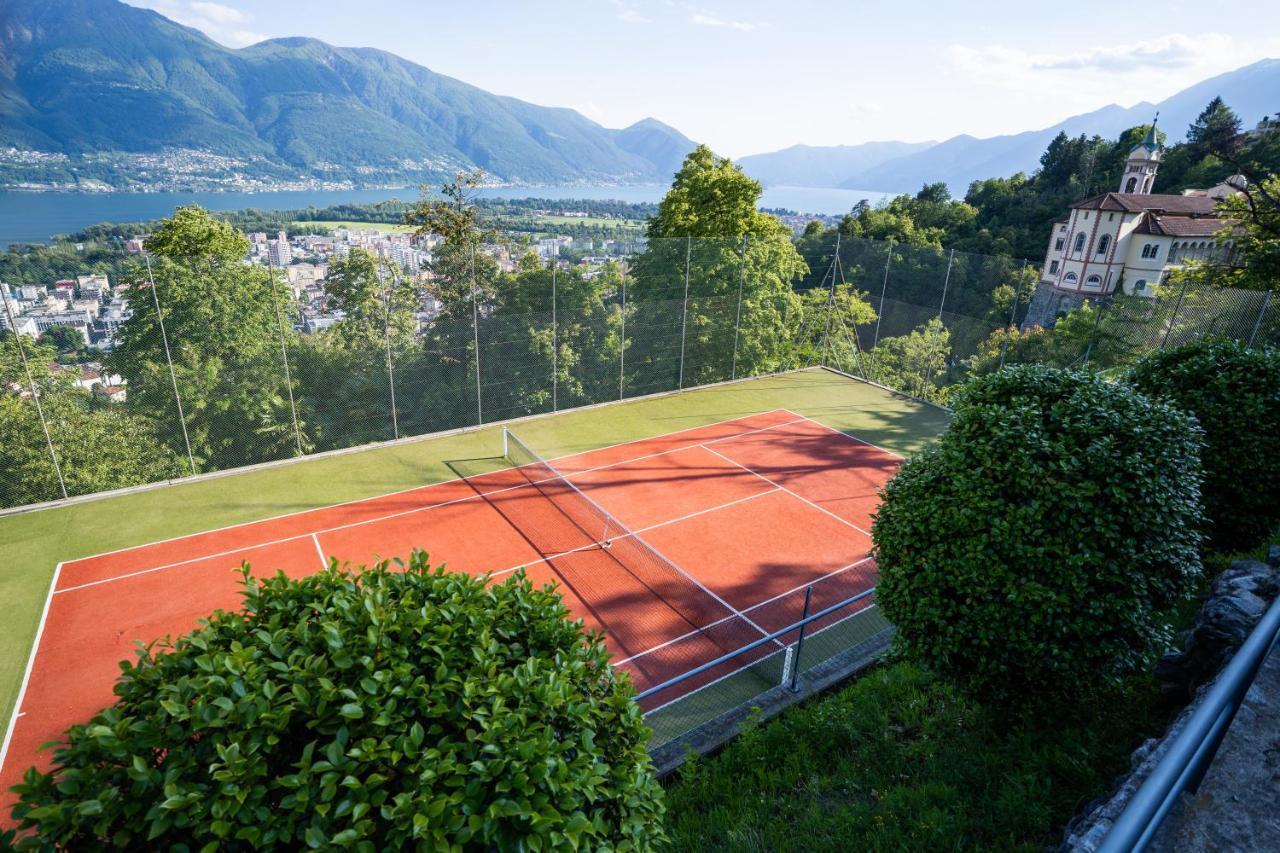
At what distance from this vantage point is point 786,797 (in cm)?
452

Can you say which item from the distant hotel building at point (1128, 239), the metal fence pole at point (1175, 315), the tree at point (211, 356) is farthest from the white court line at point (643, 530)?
the distant hotel building at point (1128, 239)

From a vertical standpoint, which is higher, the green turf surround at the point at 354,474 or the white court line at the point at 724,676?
the white court line at the point at 724,676

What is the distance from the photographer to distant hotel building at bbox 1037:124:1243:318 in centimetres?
4478

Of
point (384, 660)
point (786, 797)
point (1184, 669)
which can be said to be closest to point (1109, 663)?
point (1184, 669)

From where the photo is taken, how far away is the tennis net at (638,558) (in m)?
8.26

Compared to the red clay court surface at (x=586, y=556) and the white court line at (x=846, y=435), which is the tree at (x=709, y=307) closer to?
the white court line at (x=846, y=435)

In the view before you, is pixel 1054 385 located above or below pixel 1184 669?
above

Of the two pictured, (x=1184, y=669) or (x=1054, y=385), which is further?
(x=1054, y=385)

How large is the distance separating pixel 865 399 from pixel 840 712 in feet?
45.6

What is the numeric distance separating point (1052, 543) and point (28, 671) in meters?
10.6

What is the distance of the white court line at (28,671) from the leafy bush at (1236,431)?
11.5m

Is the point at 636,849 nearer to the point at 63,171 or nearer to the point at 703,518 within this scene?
the point at 703,518

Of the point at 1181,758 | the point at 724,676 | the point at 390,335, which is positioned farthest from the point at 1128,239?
the point at 1181,758

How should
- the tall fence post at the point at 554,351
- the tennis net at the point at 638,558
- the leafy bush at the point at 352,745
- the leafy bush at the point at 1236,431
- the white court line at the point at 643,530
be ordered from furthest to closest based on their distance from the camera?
the tall fence post at the point at 554,351 < the white court line at the point at 643,530 < the tennis net at the point at 638,558 < the leafy bush at the point at 1236,431 < the leafy bush at the point at 352,745
